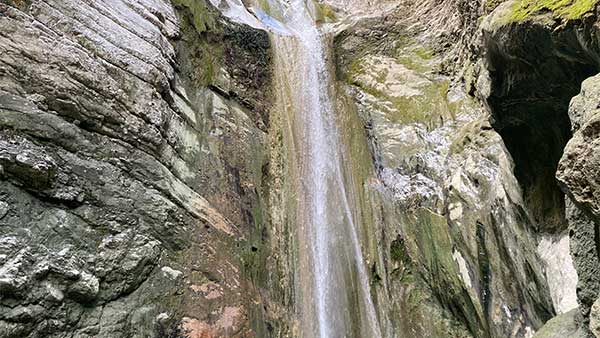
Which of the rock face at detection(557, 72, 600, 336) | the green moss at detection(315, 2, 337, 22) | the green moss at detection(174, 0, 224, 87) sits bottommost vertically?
the rock face at detection(557, 72, 600, 336)

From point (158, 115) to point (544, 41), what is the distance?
680cm

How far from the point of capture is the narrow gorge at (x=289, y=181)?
5.67m

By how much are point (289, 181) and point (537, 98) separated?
589cm

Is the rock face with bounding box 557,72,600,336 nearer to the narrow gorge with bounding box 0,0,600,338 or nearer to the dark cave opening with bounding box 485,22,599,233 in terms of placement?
the narrow gorge with bounding box 0,0,600,338

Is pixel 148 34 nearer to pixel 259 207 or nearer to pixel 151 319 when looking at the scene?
pixel 259 207

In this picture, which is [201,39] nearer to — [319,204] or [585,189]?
[319,204]

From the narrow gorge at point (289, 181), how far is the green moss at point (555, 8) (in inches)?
1.5

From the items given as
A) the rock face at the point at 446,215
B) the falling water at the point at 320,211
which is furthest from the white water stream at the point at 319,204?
the rock face at the point at 446,215

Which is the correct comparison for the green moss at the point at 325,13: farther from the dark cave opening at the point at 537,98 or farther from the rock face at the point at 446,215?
the dark cave opening at the point at 537,98

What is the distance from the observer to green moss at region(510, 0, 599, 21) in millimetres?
4747

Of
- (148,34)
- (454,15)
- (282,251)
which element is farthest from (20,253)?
(454,15)

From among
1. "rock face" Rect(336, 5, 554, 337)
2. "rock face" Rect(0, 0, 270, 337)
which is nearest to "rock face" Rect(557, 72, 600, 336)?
"rock face" Rect(336, 5, 554, 337)

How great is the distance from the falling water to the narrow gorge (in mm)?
49

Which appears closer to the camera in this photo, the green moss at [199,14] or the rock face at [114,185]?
the rock face at [114,185]
